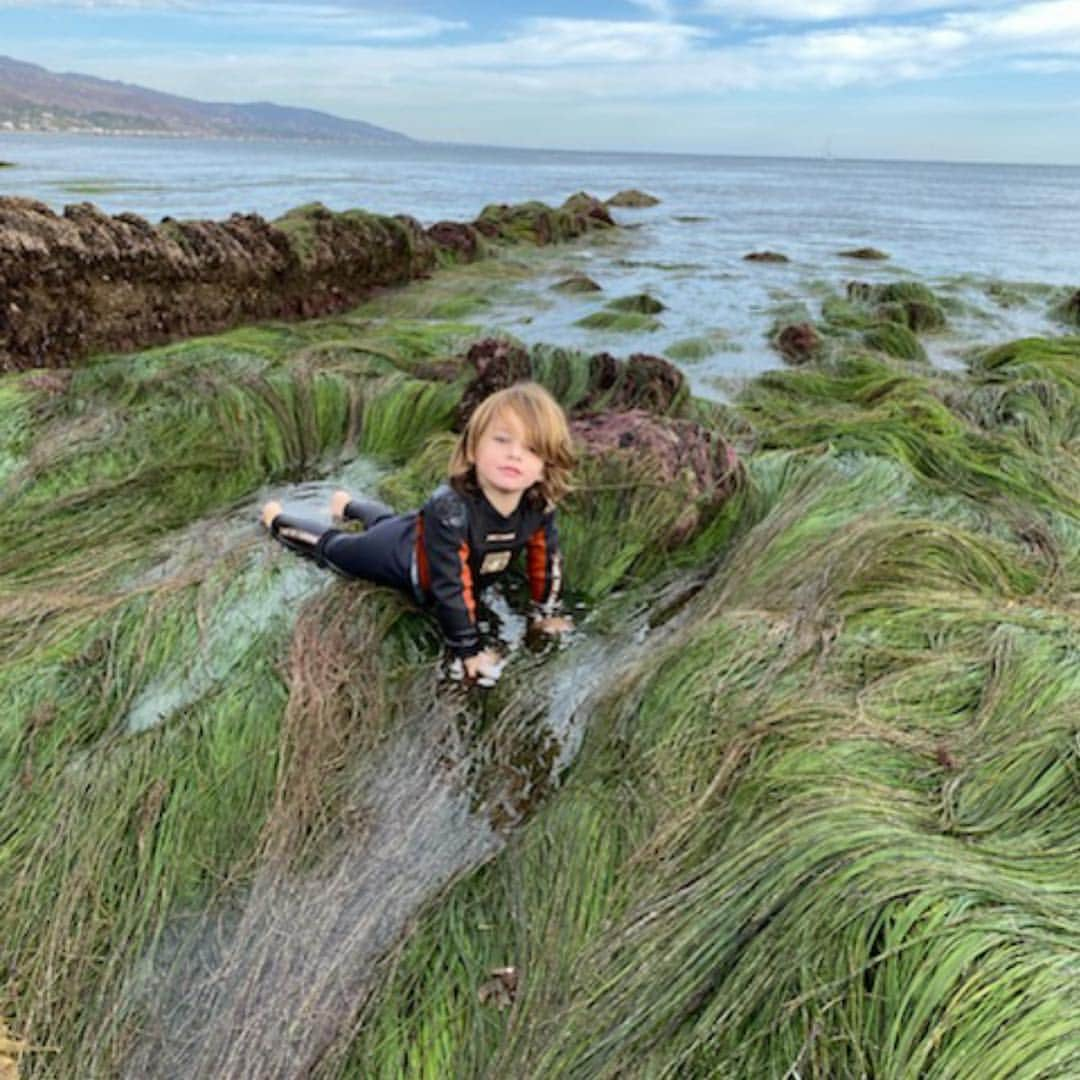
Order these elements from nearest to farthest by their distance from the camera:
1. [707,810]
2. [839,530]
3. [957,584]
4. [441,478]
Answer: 1. [707,810]
2. [957,584]
3. [839,530]
4. [441,478]

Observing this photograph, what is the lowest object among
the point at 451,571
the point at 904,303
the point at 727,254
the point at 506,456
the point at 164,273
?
the point at 727,254

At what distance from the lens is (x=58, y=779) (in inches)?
99.7

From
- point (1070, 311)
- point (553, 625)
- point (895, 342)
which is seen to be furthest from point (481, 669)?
point (1070, 311)

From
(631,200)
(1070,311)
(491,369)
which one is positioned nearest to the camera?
(491,369)

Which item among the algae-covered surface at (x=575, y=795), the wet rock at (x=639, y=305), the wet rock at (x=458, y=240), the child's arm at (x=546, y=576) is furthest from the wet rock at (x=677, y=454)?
the wet rock at (x=458, y=240)

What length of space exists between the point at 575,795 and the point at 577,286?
12587 millimetres

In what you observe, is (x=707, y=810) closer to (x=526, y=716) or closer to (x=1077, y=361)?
(x=526, y=716)

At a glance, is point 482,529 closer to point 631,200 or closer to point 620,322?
point 620,322

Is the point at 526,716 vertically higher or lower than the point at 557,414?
lower

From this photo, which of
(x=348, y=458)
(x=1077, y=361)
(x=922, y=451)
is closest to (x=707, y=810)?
(x=922, y=451)

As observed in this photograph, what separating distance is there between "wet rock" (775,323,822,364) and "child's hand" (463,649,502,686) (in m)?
7.32

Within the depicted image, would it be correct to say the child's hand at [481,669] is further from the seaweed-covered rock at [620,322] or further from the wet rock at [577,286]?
the wet rock at [577,286]

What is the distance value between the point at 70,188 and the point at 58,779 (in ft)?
105

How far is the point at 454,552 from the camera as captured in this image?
326 cm
